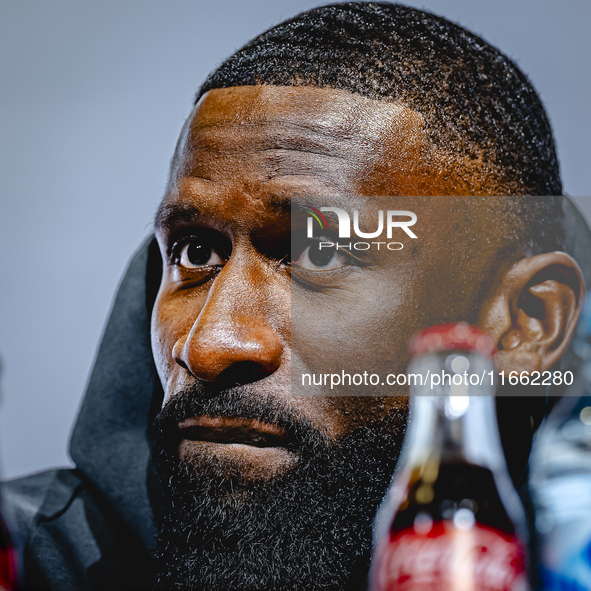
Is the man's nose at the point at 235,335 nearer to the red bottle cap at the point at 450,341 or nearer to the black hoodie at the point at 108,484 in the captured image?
the red bottle cap at the point at 450,341

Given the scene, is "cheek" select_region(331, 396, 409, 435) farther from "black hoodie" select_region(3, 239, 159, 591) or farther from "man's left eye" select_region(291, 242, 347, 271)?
"black hoodie" select_region(3, 239, 159, 591)

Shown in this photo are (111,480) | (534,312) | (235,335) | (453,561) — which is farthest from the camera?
(111,480)

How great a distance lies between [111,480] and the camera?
1.08 meters

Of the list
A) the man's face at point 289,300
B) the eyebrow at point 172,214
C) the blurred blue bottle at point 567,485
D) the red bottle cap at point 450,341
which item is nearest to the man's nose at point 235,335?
the man's face at point 289,300

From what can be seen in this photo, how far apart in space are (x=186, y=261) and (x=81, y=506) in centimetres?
50

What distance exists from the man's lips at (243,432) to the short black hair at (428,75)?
Result: 0.42 m

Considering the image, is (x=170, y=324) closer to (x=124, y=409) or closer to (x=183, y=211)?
(x=183, y=211)

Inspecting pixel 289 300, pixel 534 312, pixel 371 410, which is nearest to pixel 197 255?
pixel 289 300

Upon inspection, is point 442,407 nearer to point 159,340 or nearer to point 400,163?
point 400,163

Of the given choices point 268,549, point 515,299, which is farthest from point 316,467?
point 515,299

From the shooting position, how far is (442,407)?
0.53 m

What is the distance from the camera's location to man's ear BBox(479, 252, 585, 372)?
0.78 meters

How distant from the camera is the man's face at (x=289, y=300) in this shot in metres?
0.69

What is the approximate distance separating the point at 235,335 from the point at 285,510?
0.21 metres
